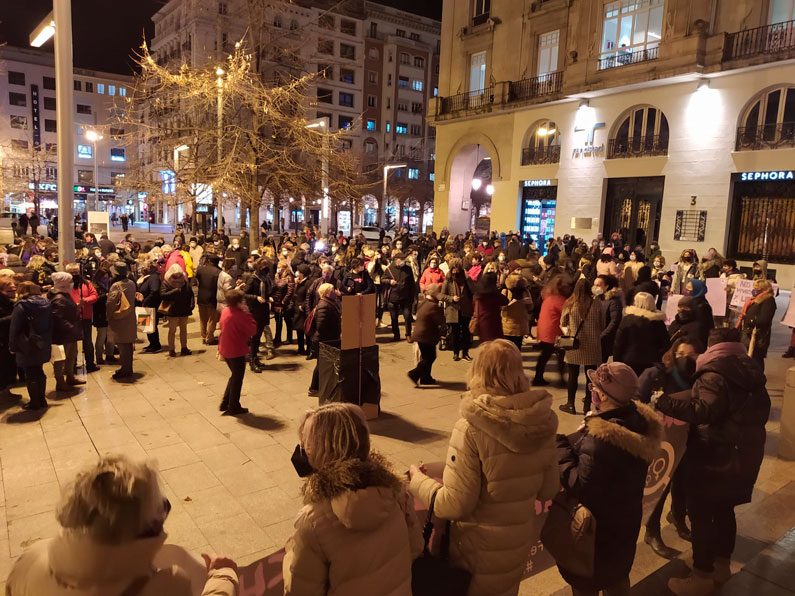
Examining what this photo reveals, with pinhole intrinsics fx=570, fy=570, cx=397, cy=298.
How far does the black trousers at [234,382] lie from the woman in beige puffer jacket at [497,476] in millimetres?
5128

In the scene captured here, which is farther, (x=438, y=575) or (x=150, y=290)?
(x=150, y=290)

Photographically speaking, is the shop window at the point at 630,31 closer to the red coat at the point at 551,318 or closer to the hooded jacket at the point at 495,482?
the red coat at the point at 551,318

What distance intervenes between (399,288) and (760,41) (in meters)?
17.9

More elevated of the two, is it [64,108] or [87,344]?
[64,108]

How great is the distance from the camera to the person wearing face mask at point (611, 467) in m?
3.05

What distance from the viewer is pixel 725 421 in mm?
4012

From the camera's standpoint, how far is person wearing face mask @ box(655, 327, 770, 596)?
3.97 metres

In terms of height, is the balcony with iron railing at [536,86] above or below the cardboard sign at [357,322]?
above

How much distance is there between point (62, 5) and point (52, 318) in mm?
5282

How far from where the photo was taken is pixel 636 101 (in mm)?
24516

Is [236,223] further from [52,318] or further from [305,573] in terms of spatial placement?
[305,573]

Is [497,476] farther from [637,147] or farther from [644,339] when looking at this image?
[637,147]

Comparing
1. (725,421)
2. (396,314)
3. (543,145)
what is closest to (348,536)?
(725,421)

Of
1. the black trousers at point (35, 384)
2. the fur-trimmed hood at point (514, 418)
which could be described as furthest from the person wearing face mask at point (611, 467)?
the black trousers at point (35, 384)
